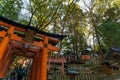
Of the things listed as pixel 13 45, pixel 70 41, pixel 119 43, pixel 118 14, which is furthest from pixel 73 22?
pixel 13 45

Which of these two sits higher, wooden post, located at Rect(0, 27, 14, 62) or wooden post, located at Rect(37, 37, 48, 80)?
wooden post, located at Rect(0, 27, 14, 62)

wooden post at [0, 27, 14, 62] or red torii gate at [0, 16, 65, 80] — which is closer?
wooden post at [0, 27, 14, 62]

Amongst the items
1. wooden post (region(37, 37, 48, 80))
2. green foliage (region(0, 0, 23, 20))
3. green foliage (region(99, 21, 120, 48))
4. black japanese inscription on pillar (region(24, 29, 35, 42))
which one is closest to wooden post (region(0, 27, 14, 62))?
black japanese inscription on pillar (region(24, 29, 35, 42))

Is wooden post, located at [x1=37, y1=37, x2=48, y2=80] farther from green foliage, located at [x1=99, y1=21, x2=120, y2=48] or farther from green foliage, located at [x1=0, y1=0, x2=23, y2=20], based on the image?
green foliage, located at [x1=99, y1=21, x2=120, y2=48]

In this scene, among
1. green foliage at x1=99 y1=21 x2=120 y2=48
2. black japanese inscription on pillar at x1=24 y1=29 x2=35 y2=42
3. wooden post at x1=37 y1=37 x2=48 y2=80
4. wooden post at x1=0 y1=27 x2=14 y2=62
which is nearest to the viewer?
wooden post at x1=0 y1=27 x2=14 y2=62

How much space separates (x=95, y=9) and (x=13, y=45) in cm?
1902

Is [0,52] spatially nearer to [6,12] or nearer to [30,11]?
[6,12]

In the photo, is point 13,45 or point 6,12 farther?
point 6,12

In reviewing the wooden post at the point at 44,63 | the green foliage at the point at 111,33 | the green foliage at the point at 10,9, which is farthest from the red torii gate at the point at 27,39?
the green foliage at the point at 111,33

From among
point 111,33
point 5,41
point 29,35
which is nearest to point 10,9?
point 29,35

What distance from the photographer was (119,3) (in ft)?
77.6

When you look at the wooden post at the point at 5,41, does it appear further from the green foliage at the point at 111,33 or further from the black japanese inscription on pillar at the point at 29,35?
the green foliage at the point at 111,33

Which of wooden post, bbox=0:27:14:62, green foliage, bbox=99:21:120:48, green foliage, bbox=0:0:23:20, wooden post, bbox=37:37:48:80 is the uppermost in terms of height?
green foliage, bbox=0:0:23:20

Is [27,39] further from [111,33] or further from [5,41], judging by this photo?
[111,33]
